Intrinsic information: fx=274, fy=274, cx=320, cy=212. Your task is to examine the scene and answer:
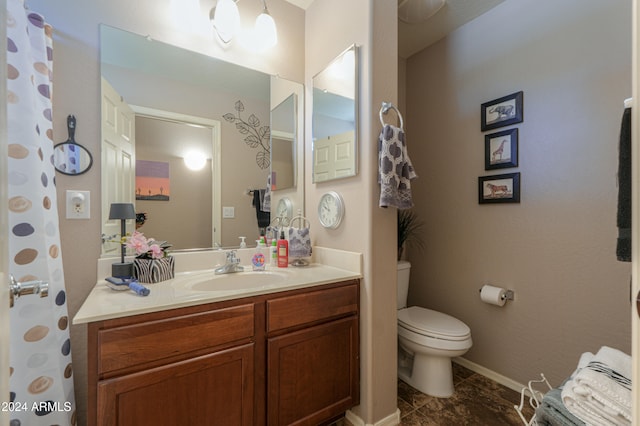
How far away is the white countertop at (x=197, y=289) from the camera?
900 millimetres

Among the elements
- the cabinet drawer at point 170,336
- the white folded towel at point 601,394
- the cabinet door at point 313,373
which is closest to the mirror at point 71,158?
the cabinet drawer at point 170,336

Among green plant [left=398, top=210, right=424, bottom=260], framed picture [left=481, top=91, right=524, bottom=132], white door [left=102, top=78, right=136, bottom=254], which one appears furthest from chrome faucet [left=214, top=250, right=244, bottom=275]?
framed picture [left=481, top=91, right=524, bottom=132]

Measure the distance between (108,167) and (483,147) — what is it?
7.39ft

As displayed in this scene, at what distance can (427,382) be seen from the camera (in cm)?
172

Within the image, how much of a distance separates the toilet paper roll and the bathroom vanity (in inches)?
39.5

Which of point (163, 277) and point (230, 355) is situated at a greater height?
point (163, 277)

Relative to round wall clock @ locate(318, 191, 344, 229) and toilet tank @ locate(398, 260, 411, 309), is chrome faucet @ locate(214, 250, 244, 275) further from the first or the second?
toilet tank @ locate(398, 260, 411, 309)

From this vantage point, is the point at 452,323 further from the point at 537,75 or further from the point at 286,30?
the point at 286,30

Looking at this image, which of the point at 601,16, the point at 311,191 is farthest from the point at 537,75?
the point at 311,191

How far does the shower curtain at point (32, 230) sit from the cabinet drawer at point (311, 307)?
2.66 feet

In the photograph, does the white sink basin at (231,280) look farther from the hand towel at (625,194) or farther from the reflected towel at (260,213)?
the hand towel at (625,194)

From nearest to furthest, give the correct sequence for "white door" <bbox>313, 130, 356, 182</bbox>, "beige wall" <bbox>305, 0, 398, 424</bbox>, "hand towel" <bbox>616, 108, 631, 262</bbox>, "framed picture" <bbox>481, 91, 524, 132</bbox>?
"hand towel" <bbox>616, 108, 631, 262</bbox> < "beige wall" <bbox>305, 0, 398, 424</bbox> < "white door" <bbox>313, 130, 356, 182</bbox> < "framed picture" <bbox>481, 91, 524, 132</bbox>

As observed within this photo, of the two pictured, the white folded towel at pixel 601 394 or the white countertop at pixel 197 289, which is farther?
the white countertop at pixel 197 289

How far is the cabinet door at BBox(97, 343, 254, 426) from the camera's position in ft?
2.86
